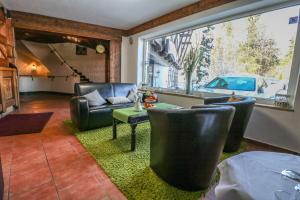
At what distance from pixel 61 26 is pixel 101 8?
1.63 metres

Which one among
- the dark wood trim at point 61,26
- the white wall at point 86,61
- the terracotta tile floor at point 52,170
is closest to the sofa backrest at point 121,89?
the terracotta tile floor at point 52,170

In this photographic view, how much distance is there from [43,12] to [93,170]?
436cm

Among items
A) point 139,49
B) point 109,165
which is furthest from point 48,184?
point 139,49

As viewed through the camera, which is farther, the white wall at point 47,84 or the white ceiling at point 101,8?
the white wall at point 47,84

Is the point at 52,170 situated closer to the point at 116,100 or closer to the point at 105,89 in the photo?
the point at 116,100

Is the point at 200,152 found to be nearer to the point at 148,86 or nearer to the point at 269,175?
the point at 269,175

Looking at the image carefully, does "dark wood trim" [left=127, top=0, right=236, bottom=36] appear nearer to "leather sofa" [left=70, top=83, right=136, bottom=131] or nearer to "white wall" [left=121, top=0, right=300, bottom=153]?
"white wall" [left=121, top=0, right=300, bottom=153]

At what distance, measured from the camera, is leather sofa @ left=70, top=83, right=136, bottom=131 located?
3.02m

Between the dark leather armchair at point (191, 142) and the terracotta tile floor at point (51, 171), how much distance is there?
0.56 meters

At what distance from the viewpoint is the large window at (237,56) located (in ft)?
8.76

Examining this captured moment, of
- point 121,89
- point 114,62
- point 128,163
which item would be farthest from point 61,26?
point 128,163

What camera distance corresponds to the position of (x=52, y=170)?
1921 millimetres

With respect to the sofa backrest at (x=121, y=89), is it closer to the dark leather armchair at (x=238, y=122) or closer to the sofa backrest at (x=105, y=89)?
the sofa backrest at (x=105, y=89)

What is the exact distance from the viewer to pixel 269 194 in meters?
0.56
